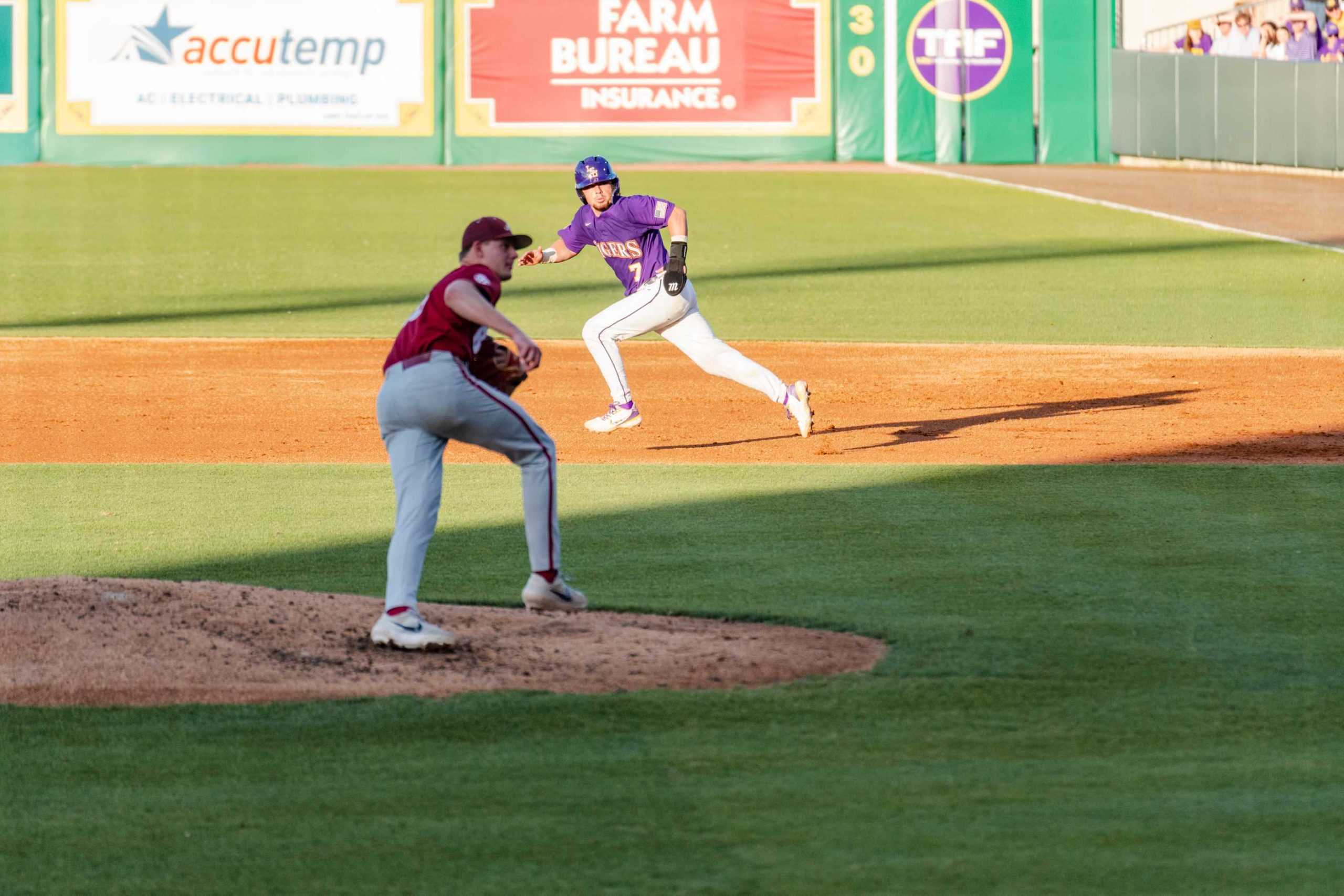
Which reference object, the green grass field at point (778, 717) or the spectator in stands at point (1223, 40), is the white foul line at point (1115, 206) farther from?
the green grass field at point (778, 717)

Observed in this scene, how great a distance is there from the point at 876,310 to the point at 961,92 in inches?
718

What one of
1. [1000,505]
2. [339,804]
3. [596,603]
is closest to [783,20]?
[1000,505]

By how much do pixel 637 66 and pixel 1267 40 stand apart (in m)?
11.7

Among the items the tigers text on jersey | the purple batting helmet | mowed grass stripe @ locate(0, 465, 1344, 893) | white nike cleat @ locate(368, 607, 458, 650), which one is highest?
the purple batting helmet

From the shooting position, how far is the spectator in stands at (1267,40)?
33.1 meters

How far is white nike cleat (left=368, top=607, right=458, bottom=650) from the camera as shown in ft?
20.3

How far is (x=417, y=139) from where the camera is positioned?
3578cm

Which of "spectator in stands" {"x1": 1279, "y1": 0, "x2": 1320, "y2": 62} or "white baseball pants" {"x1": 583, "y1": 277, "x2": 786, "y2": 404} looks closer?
"white baseball pants" {"x1": 583, "y1": 277, "x2": 786, "y2": 404}

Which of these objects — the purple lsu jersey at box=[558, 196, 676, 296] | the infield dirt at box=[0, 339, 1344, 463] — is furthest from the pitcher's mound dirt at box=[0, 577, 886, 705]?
the purple lsu jersey at box=[558, 196, 676, 296]

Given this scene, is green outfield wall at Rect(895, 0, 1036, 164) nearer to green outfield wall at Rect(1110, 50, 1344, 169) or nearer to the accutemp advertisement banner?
green outfield wall at Rect(1110, 50, 1344, 169)

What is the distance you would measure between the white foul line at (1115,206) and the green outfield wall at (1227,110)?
4.34 meters

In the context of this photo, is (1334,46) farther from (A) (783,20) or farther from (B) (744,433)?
(B) (744,433)

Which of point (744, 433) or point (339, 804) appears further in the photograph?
point (744, 433)

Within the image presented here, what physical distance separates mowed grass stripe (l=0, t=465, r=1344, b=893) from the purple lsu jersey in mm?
2791
